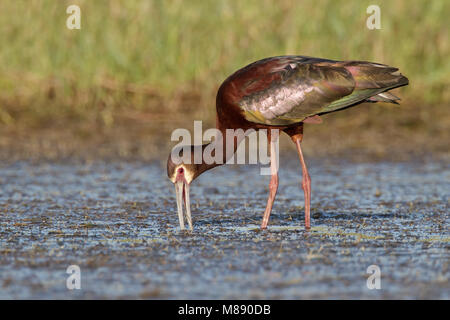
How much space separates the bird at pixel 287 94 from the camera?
23.1ft

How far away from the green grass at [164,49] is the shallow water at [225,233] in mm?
1691

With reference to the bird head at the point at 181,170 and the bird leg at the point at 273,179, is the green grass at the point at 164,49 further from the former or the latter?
the bird head at the point at 181,170

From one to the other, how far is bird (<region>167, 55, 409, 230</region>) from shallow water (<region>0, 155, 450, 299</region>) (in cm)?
45

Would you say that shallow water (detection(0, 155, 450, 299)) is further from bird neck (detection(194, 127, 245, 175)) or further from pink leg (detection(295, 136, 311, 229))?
bird neck (detection(194, 127, 245, 175))

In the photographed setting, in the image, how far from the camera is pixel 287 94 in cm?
712

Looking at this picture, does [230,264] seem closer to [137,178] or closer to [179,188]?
[179,188]

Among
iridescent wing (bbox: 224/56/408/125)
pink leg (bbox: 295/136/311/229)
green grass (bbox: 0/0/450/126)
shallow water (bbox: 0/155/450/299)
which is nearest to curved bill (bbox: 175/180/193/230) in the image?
shallow water (bbox: 0/155/450/299)

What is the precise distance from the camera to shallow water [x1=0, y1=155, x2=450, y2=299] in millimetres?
5121

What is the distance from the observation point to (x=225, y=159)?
7.25m

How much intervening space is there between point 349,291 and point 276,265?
70cm

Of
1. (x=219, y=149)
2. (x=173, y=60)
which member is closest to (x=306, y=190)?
(x=219, y=149)

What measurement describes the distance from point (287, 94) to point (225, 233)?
3.90 ft

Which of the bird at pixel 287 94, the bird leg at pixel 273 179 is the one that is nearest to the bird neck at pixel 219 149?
the bird at pixel 287 94

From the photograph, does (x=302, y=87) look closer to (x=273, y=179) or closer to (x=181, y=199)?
(x=273, y=179)
